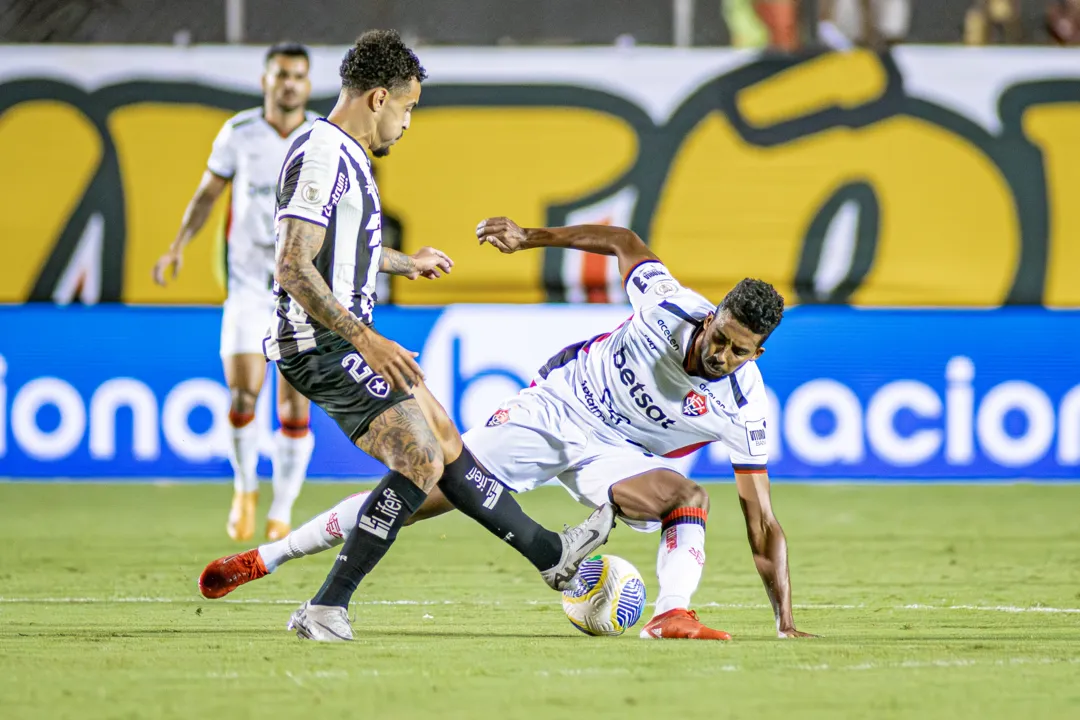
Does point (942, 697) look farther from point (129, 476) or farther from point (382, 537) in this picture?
point (129, 476)

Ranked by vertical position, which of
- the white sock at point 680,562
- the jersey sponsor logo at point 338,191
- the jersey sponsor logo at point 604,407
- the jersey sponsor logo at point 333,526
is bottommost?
the white sock at point 680,562

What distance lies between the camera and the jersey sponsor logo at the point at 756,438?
5.64 m

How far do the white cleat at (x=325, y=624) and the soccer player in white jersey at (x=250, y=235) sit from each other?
336cm

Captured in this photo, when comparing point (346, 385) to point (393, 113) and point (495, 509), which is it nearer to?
point (495, 509)

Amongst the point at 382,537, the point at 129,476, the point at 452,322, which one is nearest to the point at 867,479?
the point at 452,322

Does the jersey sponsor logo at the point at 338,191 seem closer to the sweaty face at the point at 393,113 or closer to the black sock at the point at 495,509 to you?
the sweaty face at the point at 393,113

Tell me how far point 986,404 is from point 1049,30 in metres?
3.01

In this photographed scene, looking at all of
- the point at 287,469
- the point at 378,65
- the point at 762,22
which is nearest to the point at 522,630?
the point at 378,65

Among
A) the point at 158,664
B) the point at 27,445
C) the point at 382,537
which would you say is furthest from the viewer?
the point at 27,445

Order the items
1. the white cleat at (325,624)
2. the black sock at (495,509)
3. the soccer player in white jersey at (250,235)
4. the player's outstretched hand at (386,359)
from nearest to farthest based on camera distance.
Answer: the player's outstretched hand at (386,359) < the white cleat at (325,624) < the black sock at (495,509) < the soccer player in white jersey at (250,235)

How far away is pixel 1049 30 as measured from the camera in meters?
12.0

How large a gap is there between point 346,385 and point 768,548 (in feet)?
5.04

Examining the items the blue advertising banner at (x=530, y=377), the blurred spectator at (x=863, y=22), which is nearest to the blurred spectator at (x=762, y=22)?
the blurred spectator at (x=863, y=22)

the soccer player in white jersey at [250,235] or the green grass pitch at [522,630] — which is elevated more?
the soccer player in white jersey at [250,235]
